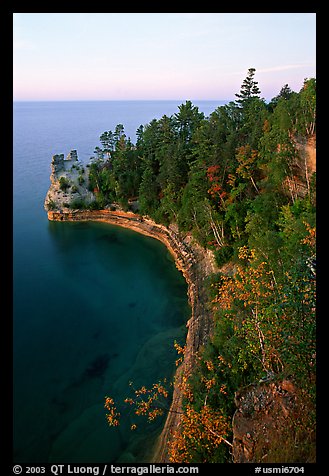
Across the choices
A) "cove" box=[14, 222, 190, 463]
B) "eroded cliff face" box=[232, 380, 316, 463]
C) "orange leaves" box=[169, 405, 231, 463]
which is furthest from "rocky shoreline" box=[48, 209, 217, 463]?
"eroded cliff face" box=[232, 380, 316, 463]

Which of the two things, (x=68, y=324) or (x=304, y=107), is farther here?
(x=68, y=324)

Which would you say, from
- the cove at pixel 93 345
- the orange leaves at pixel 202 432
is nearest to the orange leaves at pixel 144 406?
the cove at pixel 93 345

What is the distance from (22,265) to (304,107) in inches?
1137

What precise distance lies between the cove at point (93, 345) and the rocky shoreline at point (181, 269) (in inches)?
34.2

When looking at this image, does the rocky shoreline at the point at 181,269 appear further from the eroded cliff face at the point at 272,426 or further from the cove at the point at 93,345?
the eroded cliff face at the point at 272,426

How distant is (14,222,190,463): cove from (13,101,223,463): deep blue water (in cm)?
5

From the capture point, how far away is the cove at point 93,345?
1369cm

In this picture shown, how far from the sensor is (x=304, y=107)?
20125 millimetres

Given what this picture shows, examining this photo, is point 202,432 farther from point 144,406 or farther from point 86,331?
point 86,331

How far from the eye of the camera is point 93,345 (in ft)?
63.5

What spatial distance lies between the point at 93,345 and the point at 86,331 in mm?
1658
